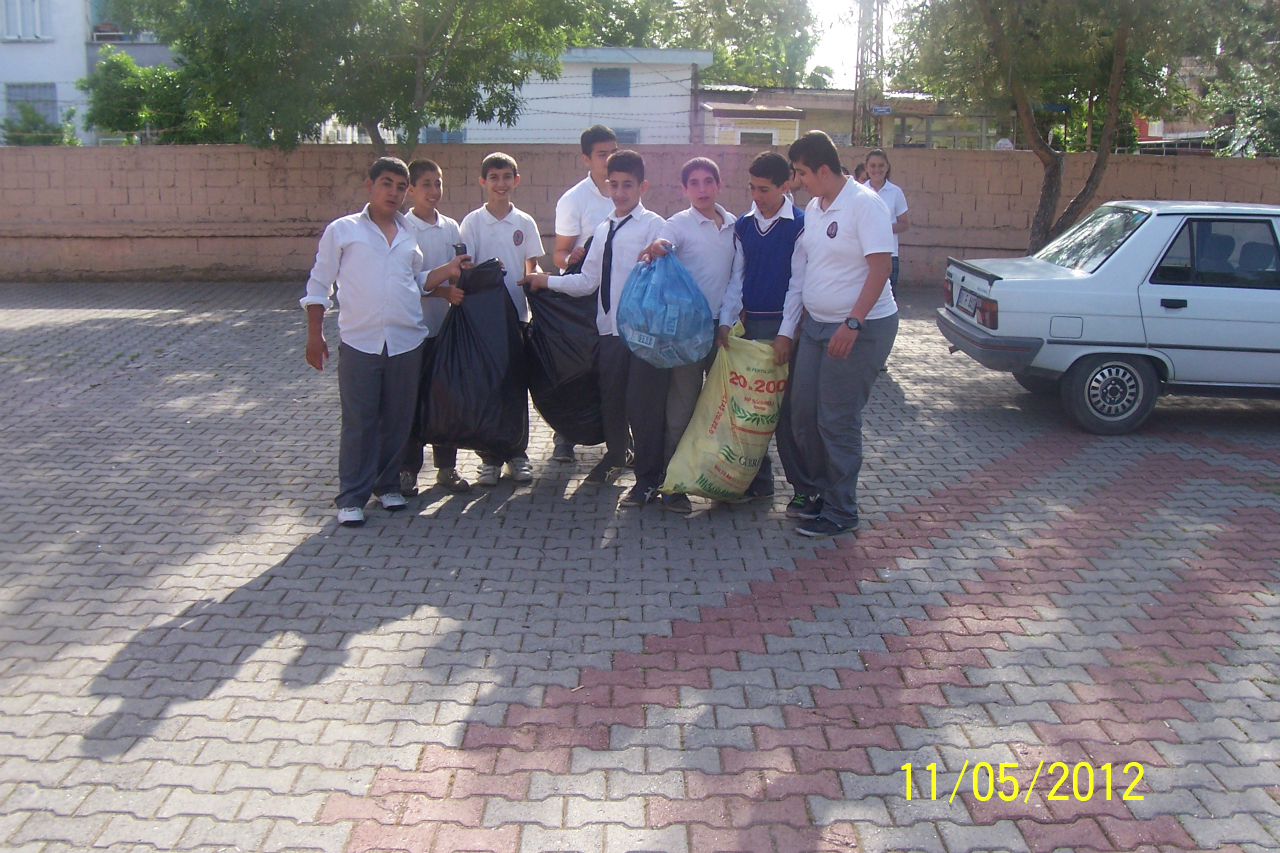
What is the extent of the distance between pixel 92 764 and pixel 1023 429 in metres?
6.30

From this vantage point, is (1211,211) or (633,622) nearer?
(633,622)

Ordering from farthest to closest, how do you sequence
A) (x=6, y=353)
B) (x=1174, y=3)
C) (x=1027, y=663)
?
(x=1174, y=3) < (x=6, y=353) < (x=1027, y=663)

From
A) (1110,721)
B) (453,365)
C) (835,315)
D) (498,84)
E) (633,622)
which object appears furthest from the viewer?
(498,84)

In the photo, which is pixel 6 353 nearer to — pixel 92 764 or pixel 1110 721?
pixel 92 764

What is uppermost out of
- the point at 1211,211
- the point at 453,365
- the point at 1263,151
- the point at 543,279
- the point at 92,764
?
the point at 1263,151

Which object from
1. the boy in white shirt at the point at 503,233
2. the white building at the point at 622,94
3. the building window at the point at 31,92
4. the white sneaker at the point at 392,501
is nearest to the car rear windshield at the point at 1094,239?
the boy in white shirt at the point at 503,233

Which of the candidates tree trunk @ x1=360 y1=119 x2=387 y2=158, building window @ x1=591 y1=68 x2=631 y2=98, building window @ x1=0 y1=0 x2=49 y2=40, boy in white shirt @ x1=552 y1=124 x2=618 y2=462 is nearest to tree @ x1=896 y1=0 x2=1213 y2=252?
tree trunk @ x1=360 y1=119 x2=387 y2=158

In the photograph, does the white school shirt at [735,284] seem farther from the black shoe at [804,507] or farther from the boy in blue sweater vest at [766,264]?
the black shoe at [804,507]

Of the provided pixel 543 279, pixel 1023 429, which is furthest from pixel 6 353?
pixel 1023 429

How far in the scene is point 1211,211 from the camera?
24.3 ft

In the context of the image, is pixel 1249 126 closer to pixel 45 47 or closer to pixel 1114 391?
pixel 1114 391

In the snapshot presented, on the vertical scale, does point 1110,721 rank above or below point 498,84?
below
